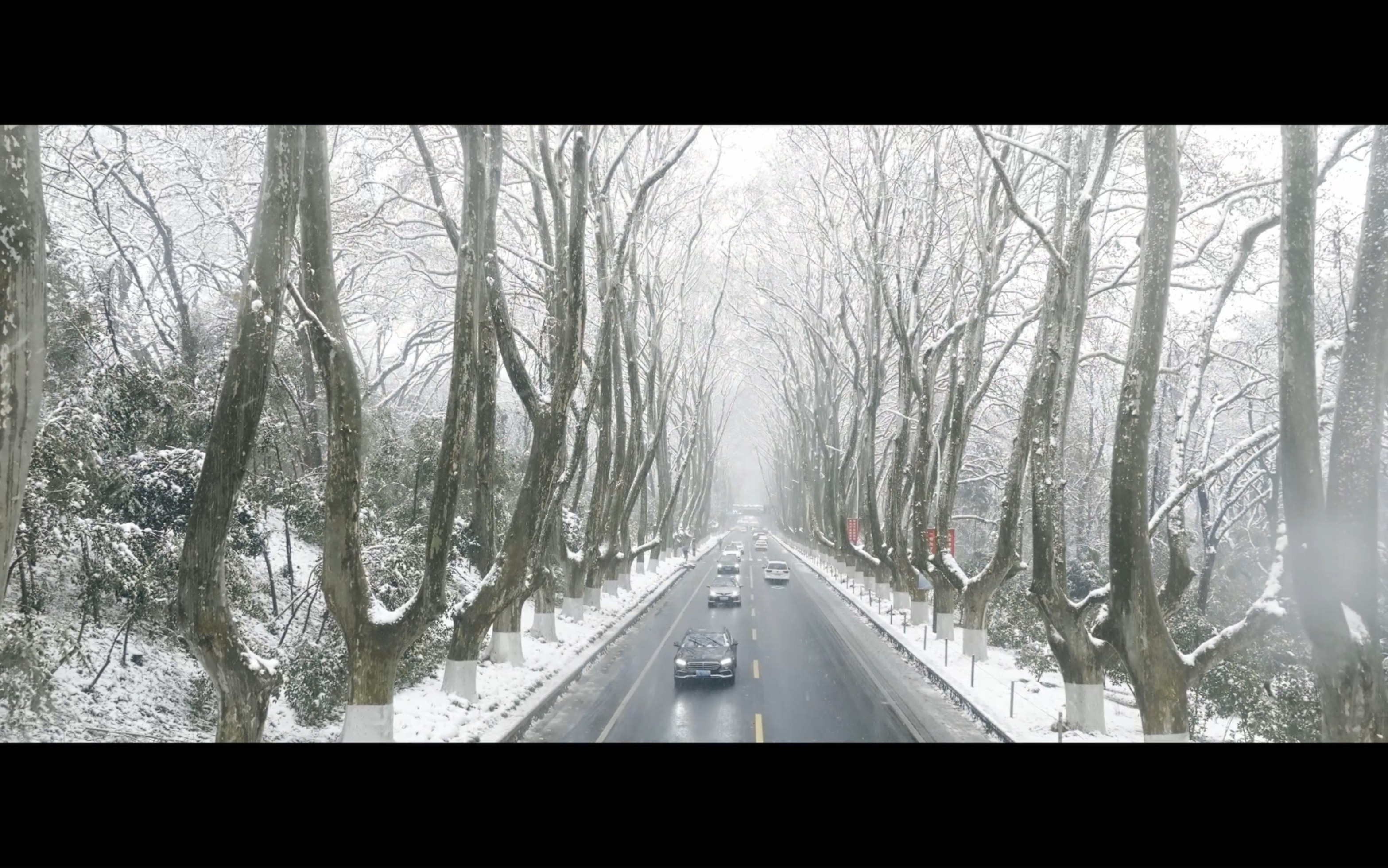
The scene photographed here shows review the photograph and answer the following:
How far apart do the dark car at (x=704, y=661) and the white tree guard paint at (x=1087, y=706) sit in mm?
6830

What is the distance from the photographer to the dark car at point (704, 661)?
17203 millimetres

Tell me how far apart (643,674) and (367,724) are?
9.15m

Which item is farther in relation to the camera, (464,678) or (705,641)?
(705,641)

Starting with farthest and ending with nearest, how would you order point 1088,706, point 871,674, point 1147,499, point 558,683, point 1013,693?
point 871,674, point 558,683, point 1013,693, point 1088,706, point 1147,499

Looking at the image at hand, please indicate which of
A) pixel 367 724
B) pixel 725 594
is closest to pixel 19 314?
pixel 367 724

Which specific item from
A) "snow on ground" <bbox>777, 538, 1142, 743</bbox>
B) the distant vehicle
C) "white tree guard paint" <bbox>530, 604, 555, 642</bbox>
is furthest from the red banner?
the distant vehicle

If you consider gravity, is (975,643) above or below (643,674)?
above

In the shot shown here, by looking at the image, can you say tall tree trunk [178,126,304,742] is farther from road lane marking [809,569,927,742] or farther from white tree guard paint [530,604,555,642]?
white tree guard paint [530,604,555,642]

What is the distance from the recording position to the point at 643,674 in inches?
733

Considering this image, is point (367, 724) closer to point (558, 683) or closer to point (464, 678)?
point (464, 678)

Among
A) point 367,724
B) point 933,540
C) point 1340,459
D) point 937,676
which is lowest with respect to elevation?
point 937,676

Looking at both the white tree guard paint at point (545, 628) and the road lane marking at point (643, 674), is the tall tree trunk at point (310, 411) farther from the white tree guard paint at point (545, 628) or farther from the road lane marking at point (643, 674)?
the road lane marking at point (643, 674)

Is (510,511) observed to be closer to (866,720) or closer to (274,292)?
(866,720)

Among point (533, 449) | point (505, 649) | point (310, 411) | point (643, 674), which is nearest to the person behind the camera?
point (533, 449)
